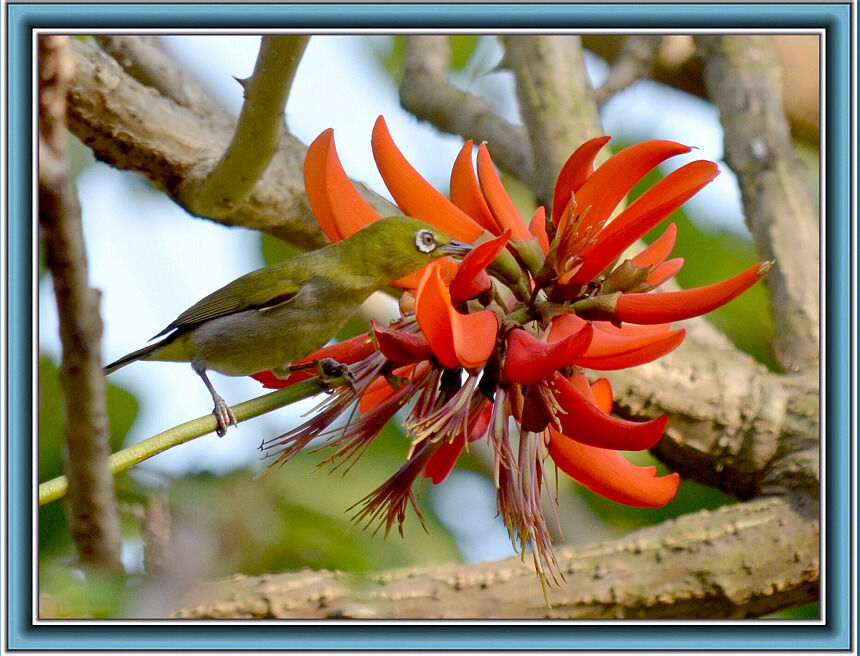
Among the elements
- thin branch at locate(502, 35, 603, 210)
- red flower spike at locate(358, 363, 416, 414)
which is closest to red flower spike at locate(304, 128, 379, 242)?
red flower spike at locate(358, 363, 416, 414)

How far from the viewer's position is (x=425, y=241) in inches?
62.9

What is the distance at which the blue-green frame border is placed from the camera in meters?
1.58

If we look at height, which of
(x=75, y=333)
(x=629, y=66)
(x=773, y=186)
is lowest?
(x=75, y=333)

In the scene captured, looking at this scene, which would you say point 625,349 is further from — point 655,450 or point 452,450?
point 655,450

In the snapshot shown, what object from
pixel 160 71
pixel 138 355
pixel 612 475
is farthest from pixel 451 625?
pixel 160 71

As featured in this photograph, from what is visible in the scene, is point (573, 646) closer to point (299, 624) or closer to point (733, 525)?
point (299, 624)

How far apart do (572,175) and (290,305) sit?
82cm

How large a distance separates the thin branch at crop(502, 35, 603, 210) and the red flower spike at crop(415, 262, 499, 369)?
1727 mm

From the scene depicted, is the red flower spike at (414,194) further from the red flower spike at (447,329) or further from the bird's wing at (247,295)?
the bird's wing at (247,295)

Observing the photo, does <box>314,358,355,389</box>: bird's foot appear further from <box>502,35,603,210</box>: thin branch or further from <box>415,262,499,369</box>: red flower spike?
<box>502,35,603,210</box>: thin branch

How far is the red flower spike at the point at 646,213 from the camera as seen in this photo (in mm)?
1275

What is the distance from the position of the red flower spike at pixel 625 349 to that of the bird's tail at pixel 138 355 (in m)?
1.38

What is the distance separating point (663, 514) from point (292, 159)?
2.06 meters

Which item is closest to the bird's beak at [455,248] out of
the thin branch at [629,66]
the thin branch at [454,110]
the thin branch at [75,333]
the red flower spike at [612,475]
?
the red flower spike at [612,475]
